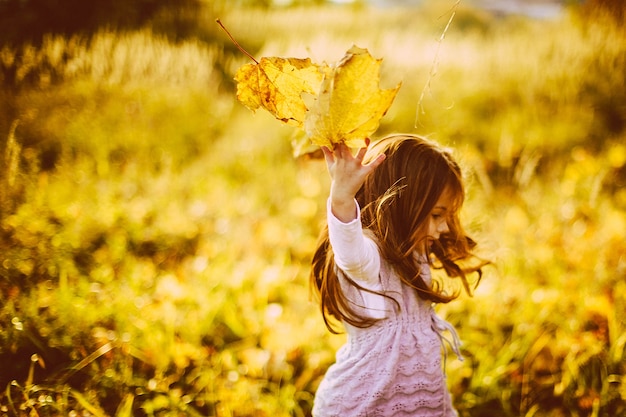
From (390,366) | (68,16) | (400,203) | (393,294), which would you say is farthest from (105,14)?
(390,366)

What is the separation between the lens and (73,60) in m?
2.40

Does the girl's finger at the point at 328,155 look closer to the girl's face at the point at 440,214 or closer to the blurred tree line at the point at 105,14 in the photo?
the girl's face at the point at 440,214

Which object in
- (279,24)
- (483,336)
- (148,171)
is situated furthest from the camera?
(279,24)

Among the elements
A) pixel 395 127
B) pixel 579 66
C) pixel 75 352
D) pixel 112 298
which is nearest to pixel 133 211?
pixel 112 298

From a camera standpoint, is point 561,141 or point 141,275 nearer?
point 141,275

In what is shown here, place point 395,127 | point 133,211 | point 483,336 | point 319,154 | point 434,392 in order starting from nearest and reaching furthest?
point 319,154 → point 434,392 → point 483,336 → point 133,211 → point 395,127

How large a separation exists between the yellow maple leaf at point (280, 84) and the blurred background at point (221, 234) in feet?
0.94

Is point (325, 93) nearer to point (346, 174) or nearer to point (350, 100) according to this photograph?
point (350, 100)

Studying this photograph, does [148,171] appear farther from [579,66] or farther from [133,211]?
[579,66]

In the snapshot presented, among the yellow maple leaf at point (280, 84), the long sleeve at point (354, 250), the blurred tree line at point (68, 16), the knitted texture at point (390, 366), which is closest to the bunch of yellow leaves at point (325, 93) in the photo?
the yellow maple leaf at point (280, 84)

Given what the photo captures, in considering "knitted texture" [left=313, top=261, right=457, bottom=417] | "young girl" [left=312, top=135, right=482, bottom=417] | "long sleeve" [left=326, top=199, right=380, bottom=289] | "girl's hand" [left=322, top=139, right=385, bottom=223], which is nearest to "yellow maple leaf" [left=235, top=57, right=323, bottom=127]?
"girl's hand" [left=322, top=139, right=385, bottom=223]

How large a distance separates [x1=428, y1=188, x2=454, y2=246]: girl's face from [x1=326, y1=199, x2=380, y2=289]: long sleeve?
0.80 ft

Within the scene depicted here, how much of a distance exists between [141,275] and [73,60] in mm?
1190

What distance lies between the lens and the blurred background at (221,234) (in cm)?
173
